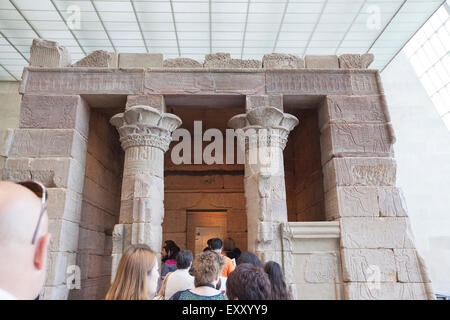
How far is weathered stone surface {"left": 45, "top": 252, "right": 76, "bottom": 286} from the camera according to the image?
5066mm

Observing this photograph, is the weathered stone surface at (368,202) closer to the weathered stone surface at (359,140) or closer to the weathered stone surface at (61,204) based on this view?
the weathered stone surface at (359,140)

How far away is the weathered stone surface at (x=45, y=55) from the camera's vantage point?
20.2 ft

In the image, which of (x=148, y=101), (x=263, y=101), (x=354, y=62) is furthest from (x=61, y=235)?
(x=354, y=62)

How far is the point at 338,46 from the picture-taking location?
958 cm

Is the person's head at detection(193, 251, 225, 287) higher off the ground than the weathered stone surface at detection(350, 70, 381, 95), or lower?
lower

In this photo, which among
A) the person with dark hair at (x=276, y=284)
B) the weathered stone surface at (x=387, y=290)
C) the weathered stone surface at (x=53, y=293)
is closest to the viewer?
the person with dark hair at (x=276, y=284)

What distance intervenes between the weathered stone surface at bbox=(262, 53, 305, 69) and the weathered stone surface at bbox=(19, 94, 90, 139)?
3.65 meters

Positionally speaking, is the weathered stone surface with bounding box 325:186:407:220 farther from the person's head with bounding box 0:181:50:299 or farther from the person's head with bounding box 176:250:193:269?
the person's head with bounding box 0:181:50:299

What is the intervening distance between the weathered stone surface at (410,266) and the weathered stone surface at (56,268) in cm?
541

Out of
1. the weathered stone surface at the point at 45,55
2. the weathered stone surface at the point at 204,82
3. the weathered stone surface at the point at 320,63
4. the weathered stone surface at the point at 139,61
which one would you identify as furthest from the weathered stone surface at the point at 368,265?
the weathered stone surface at the point at 45,55

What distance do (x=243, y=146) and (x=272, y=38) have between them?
14.6ft

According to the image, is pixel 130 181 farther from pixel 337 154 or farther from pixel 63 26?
pixel 63 26

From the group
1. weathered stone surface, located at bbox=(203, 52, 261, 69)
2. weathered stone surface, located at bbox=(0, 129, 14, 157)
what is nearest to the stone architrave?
weathered stone surface, located at bbox=(203, 52, 261, 69)
